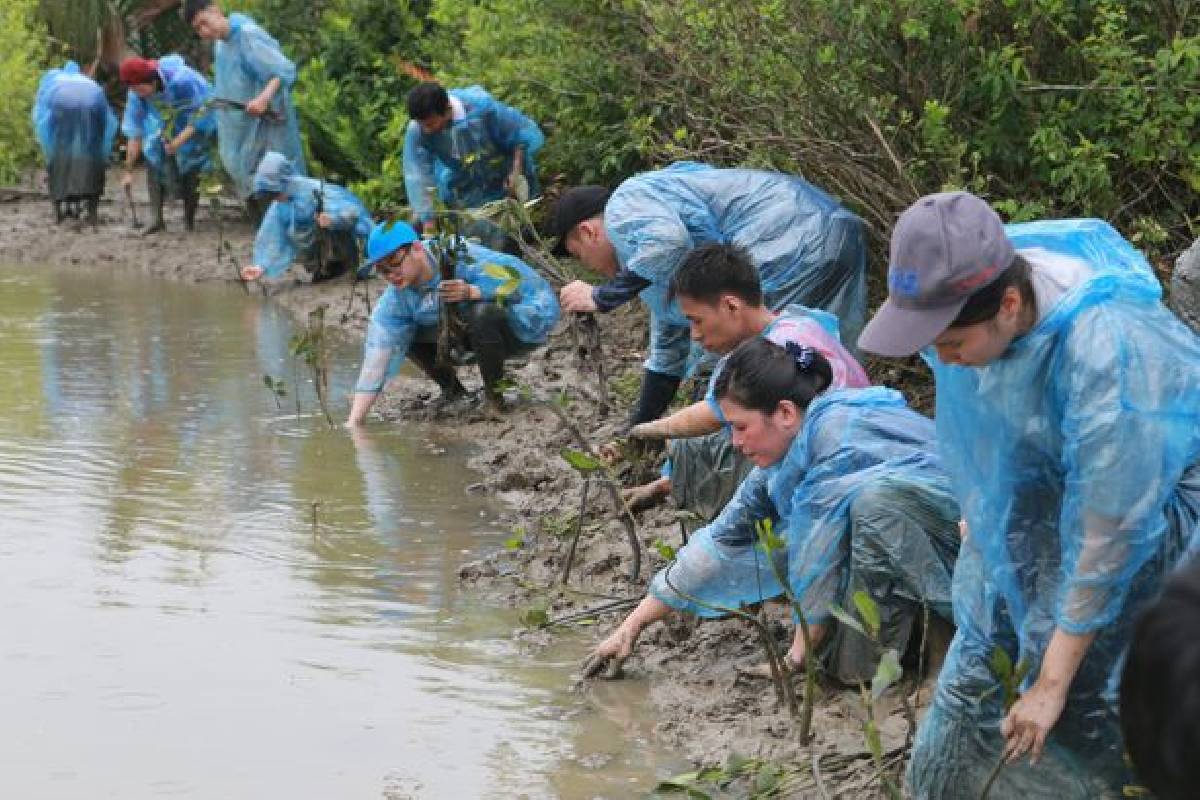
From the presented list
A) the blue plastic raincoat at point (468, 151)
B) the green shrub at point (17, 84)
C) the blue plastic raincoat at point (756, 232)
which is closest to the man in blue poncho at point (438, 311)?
the blue plastic raincoat at point (468, 151)

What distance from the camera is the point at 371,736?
5.18 meters

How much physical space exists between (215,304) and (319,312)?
3.82 meters

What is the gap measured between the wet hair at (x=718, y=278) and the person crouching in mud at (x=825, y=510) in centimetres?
44

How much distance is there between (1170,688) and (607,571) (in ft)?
16.3

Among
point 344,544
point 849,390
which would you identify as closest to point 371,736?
point 849,390

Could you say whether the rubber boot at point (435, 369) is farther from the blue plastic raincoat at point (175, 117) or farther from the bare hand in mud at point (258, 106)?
Result: the blue plastic raincoat at point (175, 117)

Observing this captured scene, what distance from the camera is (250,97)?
13.8 metres

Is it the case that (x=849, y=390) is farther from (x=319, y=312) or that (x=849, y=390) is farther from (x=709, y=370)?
(x=319, y=312)

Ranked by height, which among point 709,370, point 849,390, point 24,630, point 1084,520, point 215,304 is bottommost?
point 215,304

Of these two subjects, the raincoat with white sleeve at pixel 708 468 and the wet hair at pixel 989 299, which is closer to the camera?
the wet hair at pixel 989 299

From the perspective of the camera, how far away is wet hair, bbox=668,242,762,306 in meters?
5.48

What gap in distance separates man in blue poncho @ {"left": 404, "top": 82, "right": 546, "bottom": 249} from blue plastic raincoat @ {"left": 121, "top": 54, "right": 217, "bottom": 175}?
12.7ft

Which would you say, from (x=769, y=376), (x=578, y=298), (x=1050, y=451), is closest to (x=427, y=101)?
(x=578, y=298)

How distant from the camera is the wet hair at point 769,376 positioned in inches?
194
